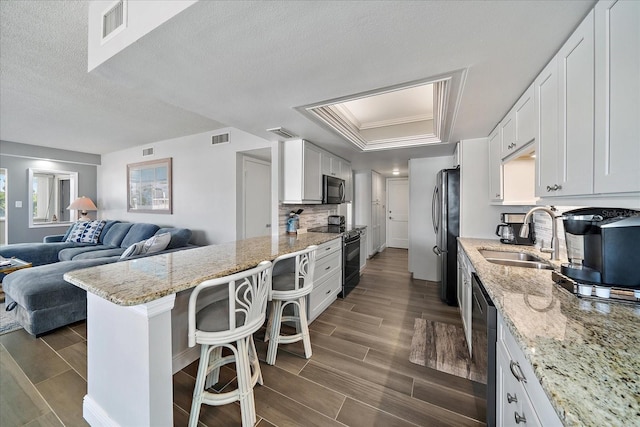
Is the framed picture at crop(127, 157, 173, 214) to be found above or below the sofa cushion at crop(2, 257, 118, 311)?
above

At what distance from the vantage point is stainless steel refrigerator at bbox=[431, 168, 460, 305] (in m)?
3.02

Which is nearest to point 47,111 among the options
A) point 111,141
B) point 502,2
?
point 111,141

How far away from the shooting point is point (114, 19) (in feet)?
4.38

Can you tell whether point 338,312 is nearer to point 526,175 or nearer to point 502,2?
point 526,175

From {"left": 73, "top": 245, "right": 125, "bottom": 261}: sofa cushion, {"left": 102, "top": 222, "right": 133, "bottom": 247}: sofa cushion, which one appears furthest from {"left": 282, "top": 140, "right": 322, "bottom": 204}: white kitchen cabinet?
{"left": 102, "top": 222, "right": 133, "bottom": 247}: sofa cushion

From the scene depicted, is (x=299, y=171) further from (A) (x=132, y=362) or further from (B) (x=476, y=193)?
(A) (x=132, y=362)

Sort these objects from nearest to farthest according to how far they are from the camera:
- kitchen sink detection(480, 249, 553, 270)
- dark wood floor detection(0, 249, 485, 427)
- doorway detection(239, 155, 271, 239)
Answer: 1. dark wood floor detection(0, 249, 485, 427)
2. kitchen sink detection(480, 249, 553, 270)
3. doorway detection(239, 155, 271, 239)

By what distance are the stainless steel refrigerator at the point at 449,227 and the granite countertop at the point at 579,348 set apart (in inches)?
74.1

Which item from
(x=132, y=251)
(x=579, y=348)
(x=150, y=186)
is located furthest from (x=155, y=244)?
(x=579, y=348)

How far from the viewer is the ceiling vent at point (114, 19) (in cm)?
127

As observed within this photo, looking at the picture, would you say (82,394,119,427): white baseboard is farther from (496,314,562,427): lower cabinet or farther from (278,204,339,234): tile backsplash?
(278,204,339,234): tile backsplash

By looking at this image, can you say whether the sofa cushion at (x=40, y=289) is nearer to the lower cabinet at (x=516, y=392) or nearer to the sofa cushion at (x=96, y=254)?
the sofa cushion at (x=96, y=254)

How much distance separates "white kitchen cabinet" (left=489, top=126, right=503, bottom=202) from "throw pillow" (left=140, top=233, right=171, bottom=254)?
4034mm

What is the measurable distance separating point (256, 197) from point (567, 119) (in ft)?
12.4
